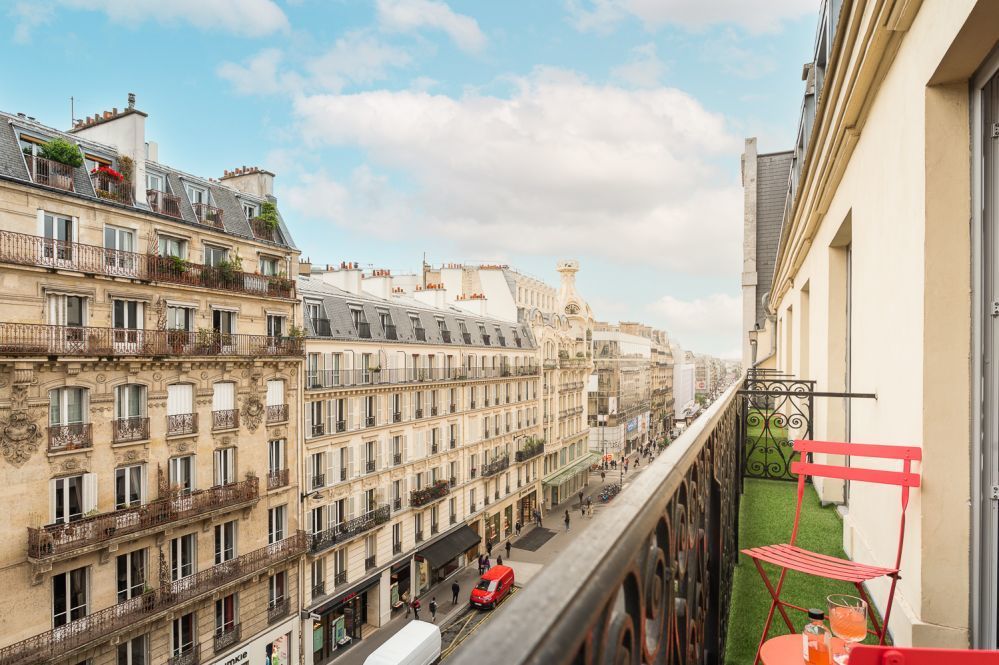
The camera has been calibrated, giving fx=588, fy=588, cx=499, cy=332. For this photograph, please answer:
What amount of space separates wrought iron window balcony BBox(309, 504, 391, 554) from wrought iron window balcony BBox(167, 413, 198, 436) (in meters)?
6.97

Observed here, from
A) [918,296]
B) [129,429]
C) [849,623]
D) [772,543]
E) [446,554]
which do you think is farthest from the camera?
[446,554]

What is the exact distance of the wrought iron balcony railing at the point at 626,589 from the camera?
0.79 metres

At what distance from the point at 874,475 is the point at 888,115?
290 centimetres

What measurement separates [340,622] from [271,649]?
4.10m

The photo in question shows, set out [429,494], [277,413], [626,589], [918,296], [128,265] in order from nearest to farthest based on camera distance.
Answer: [626,589] → [918,296] → [128,265] → [277,413] → [429,494]

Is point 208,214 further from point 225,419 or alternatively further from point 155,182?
point 225,419

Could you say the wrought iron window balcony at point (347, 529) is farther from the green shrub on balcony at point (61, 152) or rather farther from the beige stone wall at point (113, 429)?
the green shrub on balcony at point (61, 152)

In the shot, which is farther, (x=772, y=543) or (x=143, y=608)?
(x=143, y=608)

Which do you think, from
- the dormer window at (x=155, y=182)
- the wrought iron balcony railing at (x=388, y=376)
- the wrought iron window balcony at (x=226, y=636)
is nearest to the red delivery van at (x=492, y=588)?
the wrought iron balcony railing at (x=388, y=376)

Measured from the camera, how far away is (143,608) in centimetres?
1653

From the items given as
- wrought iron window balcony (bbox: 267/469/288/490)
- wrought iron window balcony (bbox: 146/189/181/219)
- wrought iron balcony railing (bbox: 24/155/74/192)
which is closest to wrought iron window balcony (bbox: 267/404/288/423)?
wrought iron window balcony (bbox: 267/469/288/490)

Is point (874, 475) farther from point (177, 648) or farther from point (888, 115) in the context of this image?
point (177, 648)

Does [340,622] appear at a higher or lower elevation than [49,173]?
lower

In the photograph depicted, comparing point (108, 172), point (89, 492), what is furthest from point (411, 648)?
point (108, 172)
